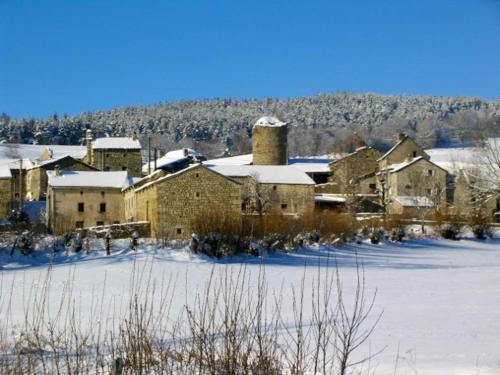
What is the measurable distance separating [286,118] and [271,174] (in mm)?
127369

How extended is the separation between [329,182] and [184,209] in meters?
25.3

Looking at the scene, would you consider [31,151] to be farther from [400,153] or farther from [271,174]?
[400,153]

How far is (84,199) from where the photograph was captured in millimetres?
47219

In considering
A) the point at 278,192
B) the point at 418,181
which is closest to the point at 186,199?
the point at 278,192

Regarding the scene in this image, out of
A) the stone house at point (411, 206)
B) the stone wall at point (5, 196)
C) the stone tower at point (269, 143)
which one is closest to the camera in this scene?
the stone house at point (411, 206)

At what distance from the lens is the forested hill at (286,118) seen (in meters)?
135

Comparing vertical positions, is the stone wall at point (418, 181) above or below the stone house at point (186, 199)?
above

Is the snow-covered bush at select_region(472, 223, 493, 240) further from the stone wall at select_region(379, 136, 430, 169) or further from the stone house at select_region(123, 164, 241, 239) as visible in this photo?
the stone wall at select_region(379, 136, 430, 169)

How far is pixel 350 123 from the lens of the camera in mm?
172625

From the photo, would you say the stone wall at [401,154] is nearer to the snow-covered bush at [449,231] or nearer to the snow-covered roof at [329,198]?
the snow-covered roof at [329,198]

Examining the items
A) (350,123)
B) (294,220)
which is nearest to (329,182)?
(294,220)

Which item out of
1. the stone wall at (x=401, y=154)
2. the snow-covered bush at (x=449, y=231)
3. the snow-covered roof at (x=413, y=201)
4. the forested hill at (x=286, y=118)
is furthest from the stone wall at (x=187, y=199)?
the forested hill at (x=286, y=118)

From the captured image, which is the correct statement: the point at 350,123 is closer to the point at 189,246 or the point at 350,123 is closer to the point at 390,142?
the point at 390,142

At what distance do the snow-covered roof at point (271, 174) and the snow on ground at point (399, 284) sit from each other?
12680 mm
